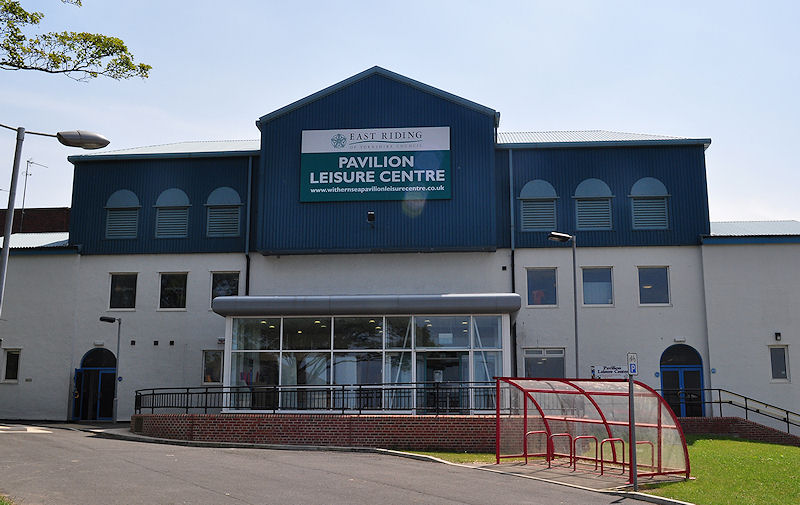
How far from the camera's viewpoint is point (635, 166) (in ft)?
101

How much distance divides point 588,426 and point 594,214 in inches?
503

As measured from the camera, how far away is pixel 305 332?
26578mm

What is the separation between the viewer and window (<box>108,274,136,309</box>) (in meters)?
31.6

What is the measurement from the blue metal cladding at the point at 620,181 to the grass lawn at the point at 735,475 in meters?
9.09

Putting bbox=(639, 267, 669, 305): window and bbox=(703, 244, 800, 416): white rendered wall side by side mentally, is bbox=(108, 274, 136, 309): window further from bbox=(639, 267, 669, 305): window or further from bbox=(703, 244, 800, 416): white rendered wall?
bbox=(703, 244, 800, 416): white rendered wall

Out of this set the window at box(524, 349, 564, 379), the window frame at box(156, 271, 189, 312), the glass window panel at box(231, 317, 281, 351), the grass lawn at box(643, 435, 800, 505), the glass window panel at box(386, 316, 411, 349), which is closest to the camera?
the grass lawn at box(643, 435, 800, 505)

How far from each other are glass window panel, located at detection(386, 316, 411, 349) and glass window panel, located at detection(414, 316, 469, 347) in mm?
379

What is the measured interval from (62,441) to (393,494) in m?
12.0

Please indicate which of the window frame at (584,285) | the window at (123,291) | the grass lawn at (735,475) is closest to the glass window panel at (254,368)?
the grass lawn at (735,475)

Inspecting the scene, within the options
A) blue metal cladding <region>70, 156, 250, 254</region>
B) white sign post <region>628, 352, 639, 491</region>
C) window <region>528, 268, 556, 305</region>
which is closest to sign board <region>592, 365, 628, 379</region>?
window <region>528, 268, 556, 305</region>

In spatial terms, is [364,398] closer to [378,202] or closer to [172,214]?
[378,202]

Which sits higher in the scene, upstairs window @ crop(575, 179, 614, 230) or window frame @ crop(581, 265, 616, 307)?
upstairs window @ crop(575, 179, 614, 230)

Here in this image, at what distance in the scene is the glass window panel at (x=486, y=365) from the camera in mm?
25500

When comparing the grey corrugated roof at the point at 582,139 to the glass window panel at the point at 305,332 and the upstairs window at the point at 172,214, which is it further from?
the upstairs window at the point at 172,214
